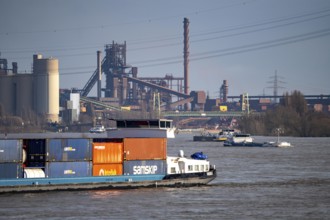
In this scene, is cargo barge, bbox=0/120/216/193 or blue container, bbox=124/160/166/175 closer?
cargo barge, bbox=0/120/216/193

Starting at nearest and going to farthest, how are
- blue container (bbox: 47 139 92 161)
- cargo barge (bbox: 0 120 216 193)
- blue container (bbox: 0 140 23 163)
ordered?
blue container (bbox: 0 140 23 163) → cargo barge (bbox: 0 120 216 193) → blue container (bbox: 47 139 92 161)

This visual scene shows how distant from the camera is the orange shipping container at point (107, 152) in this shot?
62219mm

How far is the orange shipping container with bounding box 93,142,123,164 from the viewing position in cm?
6222

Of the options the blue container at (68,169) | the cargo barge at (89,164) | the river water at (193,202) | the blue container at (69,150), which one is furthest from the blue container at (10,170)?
the blue container at (69,150)

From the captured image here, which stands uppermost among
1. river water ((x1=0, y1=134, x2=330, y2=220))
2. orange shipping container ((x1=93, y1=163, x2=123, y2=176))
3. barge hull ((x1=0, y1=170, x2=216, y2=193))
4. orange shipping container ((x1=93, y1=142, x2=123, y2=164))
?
orange shipping container ((x1=93, y1=142, x2=123, y2=164))

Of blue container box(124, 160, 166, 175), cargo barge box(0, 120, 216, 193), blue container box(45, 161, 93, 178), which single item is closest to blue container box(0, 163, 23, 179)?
cargo barge box(0, 120, 216, 193)

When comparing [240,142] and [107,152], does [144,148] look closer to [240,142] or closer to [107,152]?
[107,152]

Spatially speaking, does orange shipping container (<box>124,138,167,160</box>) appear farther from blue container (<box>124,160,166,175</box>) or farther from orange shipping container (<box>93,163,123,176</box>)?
orange shipping container (<box>93,163,123,176</box>)

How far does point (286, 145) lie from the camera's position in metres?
154

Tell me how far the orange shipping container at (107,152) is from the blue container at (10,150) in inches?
227

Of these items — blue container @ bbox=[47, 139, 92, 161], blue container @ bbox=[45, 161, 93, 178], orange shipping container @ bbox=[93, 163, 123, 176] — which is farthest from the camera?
orange shipping container @ bbox=[93, 163, 123, 176]

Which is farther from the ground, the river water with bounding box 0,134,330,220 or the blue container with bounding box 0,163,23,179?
the blue container with bounding box 0,163,23,179

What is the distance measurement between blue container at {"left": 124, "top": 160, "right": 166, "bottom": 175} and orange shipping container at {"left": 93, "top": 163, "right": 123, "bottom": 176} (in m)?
0.48

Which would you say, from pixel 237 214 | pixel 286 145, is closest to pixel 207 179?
pixel 237 214
